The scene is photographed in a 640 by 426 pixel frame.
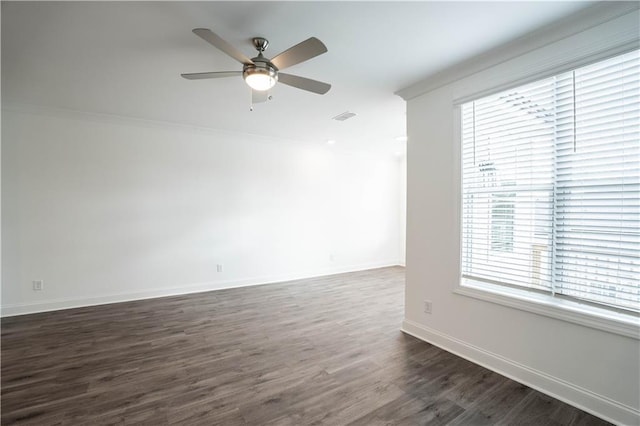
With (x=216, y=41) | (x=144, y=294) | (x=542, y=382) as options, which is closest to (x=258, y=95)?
(x=216, y=41)

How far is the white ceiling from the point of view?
1.88 meters

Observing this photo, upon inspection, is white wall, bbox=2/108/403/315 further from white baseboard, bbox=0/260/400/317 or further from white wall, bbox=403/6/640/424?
white wall, bbox=403/6/640/424

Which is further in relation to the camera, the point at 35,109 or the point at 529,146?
the point at 35,109

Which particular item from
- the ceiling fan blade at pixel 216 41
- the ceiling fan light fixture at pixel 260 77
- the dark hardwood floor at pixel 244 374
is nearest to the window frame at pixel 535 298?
the dark hardwood floor at pixel 244 374

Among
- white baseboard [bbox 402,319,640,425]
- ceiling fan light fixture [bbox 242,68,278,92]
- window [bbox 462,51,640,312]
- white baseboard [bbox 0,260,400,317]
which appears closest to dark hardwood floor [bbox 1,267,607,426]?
white baseboard [bbox 402,319,640,425]

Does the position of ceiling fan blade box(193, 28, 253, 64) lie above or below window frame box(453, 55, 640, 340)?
above

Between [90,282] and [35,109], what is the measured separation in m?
2.49

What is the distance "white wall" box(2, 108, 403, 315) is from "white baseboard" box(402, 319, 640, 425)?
11.1ft

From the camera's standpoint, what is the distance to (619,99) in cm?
187

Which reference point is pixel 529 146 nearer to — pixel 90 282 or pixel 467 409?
pixel 467 409

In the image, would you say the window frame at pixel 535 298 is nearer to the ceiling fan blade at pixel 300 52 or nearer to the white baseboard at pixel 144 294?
the ceiling fan blade at pixel 300 52

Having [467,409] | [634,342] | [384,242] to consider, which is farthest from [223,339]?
[384,242]

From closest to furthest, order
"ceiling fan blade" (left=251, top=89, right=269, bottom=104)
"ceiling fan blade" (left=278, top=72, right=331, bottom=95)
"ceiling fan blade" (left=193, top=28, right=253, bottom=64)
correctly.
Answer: "ceiling fan blade" (left=193, top=28, right=253, bottom=64) → "ceiling fan blade" (left=278, top=72, right=331, bottom=95) → "ceiling fan blade" (left=251, top=89, right=269, bottom=104)

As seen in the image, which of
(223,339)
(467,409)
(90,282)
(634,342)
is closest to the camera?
(634,342)
